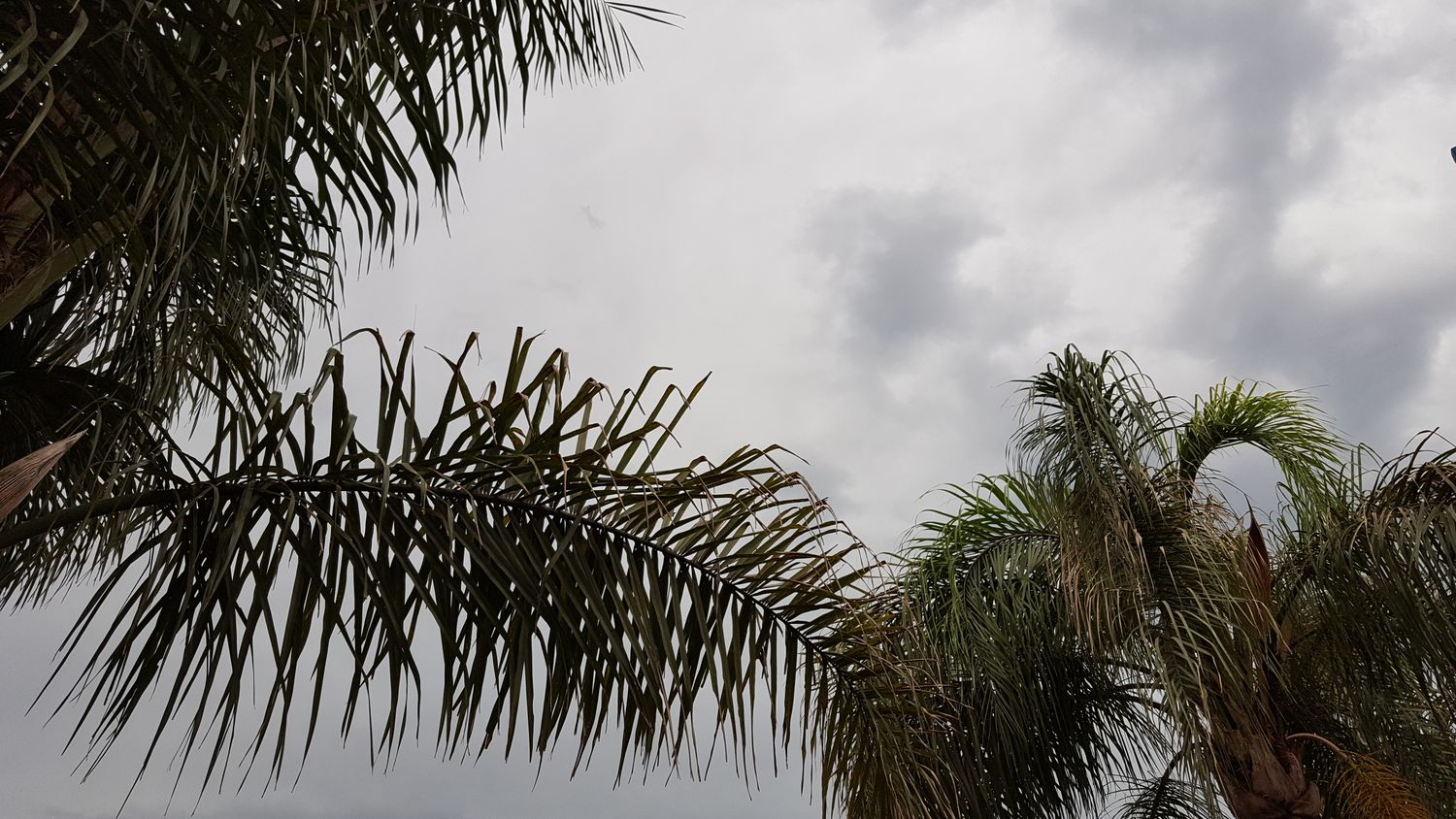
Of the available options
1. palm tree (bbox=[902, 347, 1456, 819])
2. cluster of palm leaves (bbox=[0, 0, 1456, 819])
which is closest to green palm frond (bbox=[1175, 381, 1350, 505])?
palm tree (bbox=[902, 347, 1456, 819])

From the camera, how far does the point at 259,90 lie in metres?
2.25

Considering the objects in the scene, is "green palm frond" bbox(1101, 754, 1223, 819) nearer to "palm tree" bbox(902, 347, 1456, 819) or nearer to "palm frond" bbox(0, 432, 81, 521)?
"palm tree" bbox(902, 347, 1456, 819)

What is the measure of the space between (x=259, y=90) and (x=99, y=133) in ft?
1.06

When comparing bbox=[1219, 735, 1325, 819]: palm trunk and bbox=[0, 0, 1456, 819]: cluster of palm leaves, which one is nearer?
bbox=[0, 0, 1456, 819]: cluster of palm leaves

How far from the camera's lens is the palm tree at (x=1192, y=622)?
17.7 ft

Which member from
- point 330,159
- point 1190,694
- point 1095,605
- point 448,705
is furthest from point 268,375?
point 1190,694

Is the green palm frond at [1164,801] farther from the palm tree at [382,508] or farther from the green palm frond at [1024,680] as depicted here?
the palm tree at [382,508]

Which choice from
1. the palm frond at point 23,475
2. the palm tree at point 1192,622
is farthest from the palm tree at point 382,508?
the palm tree at point 1192,622

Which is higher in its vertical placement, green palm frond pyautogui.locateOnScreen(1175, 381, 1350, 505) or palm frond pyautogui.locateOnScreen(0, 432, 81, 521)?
green palm frond pyautogui.locateOnScreen(1175, 381, 1350, 505)

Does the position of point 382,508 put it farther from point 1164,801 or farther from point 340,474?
point 1164,801

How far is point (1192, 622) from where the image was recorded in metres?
5.58

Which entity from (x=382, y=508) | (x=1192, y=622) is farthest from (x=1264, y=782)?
(x=382, y=508)

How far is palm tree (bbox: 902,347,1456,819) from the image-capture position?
5383 millimetres

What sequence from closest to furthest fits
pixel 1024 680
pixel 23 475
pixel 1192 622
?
pixel 23 475
pixel 1192 622
pixel 1024 680
